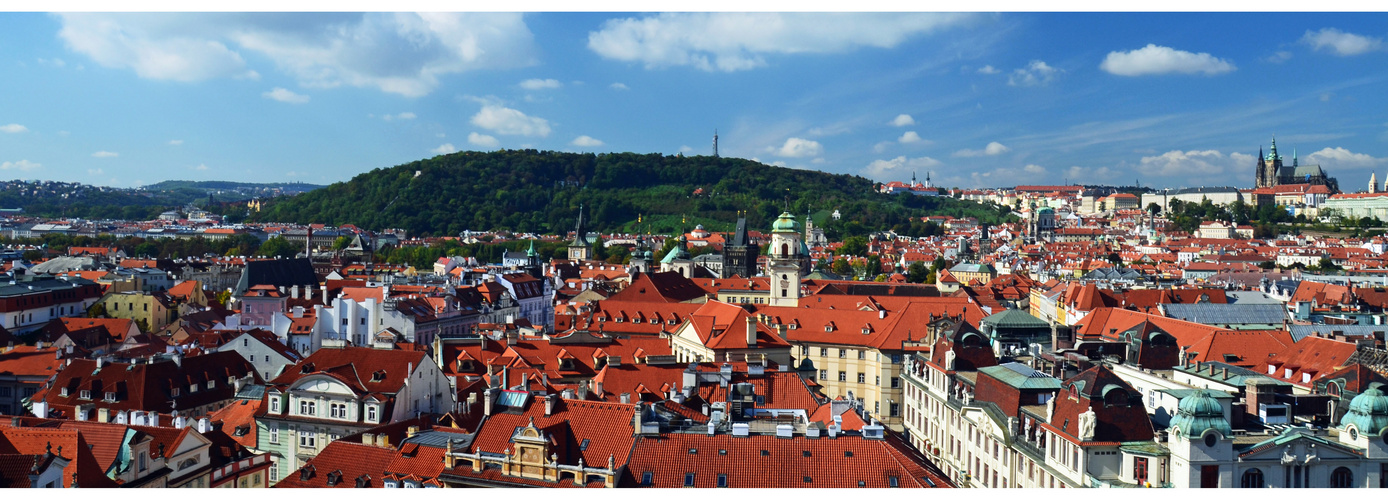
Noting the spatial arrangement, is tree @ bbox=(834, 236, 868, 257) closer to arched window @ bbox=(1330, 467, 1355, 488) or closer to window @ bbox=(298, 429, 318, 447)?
window @ bbox=(298, 429, 318, 447)

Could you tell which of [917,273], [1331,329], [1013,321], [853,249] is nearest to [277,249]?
[853,249]

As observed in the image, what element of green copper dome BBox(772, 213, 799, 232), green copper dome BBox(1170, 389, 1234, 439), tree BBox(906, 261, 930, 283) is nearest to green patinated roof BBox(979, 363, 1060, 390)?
green copper dome BBox(1170, 389, 1234, 439)

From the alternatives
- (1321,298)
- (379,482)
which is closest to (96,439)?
(379,482)

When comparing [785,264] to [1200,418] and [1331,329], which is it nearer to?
[1331,329]

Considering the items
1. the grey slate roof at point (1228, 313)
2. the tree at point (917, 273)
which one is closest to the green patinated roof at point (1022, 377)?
the grey slate roof at point (1228, 313)

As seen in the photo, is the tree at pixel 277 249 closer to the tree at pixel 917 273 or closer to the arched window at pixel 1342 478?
the tree at pixel 917 273

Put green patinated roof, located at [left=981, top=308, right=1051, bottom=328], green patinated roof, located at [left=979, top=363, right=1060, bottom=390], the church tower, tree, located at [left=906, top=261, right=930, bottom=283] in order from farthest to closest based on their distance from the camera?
tree, located at [left=906, top=261, right=930, bottom=283] < the church tower < green patinated roof, located at [left=981, top=308, right=1051, bottom=328] < green patinated roof, located at [left=979, top=363, right=1060, bottom=390]

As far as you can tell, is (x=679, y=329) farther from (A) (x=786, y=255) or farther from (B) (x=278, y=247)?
(B) (x=278, y=247)
